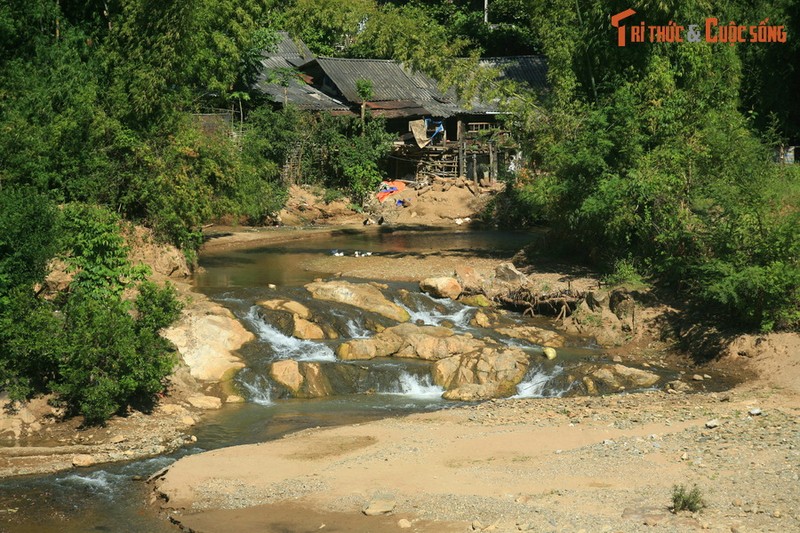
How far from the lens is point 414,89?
46.1 m

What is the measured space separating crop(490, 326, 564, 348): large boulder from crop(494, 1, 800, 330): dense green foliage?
334cm

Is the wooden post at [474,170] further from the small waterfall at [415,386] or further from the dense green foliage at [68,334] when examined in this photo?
the dense green foliage at [68,334]

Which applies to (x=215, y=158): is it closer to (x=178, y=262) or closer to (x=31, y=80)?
(x=178, y=262)

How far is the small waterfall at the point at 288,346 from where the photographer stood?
20.8m

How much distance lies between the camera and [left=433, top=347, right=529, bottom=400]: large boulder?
64.1 feet

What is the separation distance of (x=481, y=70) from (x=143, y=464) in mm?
19267

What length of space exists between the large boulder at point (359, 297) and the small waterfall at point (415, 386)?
3.38m

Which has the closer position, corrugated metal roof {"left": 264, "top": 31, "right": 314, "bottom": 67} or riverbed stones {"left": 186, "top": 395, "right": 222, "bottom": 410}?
riverbed stones {"left": 186, "top": 395, "right": 222, "bottom": 410}

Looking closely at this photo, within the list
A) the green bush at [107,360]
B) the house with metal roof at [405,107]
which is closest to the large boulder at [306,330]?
the green bush at [107,360]

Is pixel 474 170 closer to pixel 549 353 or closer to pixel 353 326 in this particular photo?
pixel 353 326

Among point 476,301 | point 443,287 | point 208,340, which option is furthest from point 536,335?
point 208,340

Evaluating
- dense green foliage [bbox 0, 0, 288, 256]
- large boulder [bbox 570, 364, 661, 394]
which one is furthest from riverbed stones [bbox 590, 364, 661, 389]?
dense green foliage [bbox 0, 0, 288, 256]

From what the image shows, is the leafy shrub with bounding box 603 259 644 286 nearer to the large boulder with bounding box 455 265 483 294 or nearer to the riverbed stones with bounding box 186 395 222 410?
the large boulder with bounding box 455 265 483 294

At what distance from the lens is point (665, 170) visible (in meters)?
25.0
